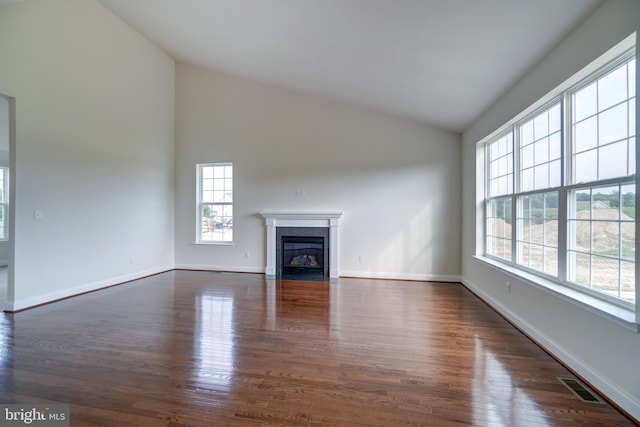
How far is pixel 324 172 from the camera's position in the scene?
5137 millimetres

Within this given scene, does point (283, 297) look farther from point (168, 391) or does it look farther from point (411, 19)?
point (411, 19)

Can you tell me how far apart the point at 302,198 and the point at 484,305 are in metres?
3.36

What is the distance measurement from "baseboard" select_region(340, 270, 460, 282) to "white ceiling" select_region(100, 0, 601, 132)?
8.44 ft

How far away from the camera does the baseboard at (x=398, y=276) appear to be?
477 centimetres

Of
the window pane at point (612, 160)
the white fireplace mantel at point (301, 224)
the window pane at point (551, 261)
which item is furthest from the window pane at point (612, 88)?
the white fireplace mantel at point (301, 224)

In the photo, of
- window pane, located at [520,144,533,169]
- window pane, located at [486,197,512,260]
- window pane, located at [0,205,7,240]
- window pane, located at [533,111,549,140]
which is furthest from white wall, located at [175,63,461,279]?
window pane, located at [0,205,7,240]

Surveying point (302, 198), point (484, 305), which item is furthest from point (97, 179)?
point (484, 305)

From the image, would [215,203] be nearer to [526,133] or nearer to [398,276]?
[398,276]

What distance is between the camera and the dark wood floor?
157 centimetres

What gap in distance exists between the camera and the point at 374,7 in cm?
238

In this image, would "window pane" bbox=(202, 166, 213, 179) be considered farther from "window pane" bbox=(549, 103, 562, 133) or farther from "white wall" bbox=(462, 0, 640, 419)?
"window pane" bbox=(549, 103, 562, 133)

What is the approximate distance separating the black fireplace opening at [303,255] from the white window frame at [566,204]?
2.86 m

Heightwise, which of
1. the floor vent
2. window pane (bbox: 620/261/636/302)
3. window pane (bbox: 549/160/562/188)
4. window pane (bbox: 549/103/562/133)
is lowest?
the floor vent

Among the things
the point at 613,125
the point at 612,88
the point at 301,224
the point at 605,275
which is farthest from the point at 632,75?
the point at 301,224
